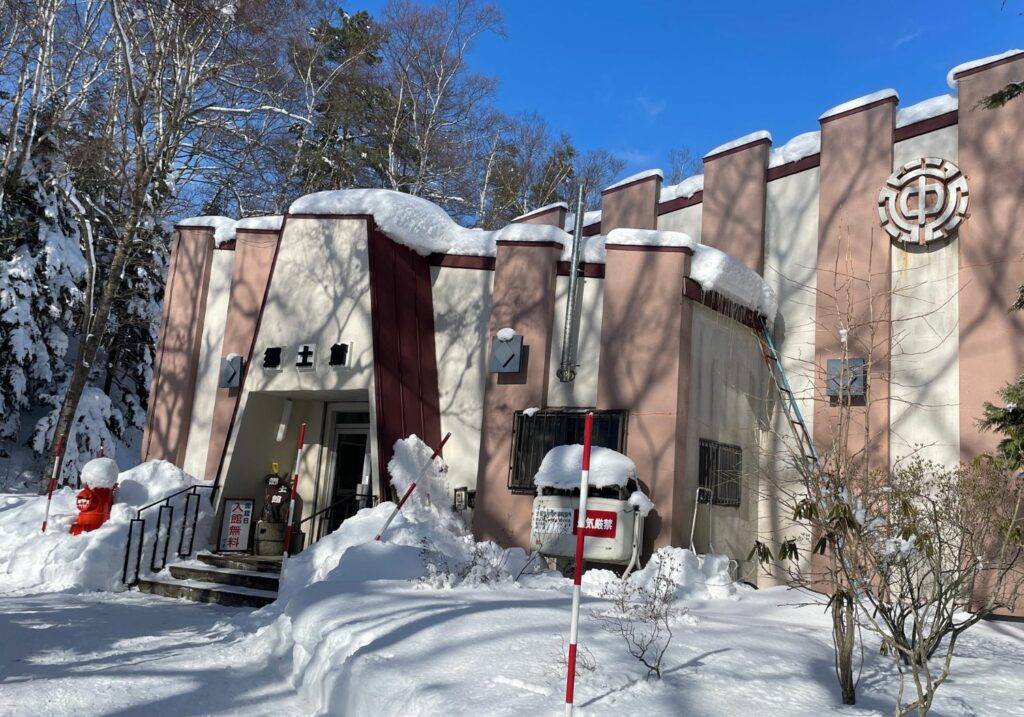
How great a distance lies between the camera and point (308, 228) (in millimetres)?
12562

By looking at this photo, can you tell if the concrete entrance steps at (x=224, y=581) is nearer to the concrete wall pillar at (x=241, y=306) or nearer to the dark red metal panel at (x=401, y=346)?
the dark red metal panel at (x=401, y=346)

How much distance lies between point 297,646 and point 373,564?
7.07 feet

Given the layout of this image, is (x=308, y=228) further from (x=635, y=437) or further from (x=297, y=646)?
(x=297, y=646)

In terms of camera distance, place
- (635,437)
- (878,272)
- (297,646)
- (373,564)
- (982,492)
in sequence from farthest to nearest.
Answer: (878,272) < (635,437) < (373,564) < (297,646) < (982,492)

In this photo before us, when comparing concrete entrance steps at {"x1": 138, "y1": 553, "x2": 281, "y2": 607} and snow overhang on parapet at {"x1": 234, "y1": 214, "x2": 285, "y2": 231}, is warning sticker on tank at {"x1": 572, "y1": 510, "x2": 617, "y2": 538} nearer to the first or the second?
concrete entrance steps at {"x1": 138, "y1": 553, "x2": 281, "y2": 607}

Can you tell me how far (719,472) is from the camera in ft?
36.3

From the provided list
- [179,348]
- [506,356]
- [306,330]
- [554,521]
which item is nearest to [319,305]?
[306,330]

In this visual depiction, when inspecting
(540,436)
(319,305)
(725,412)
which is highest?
(319,305)

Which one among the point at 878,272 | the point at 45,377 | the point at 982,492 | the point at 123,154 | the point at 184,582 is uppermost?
the point at 123,154

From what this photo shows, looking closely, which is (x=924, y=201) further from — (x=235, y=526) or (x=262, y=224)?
(x=235, y=526)

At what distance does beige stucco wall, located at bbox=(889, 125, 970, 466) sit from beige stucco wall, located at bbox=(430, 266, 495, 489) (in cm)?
551

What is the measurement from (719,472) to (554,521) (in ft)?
8.11

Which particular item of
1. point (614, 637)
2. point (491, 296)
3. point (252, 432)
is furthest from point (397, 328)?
point (614, 637)

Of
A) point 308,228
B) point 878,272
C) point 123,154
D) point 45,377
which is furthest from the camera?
point 45,377
